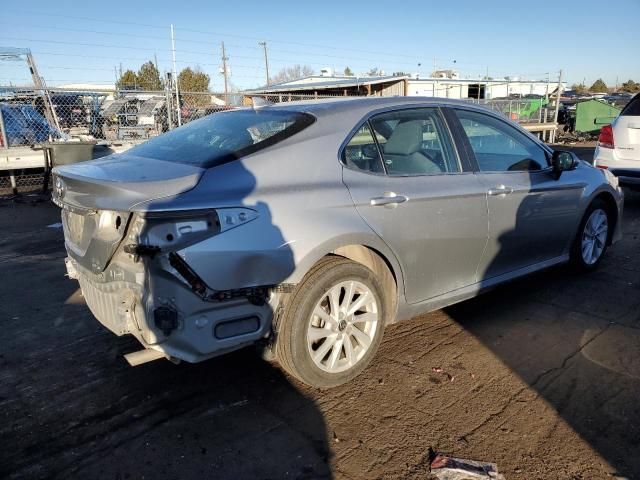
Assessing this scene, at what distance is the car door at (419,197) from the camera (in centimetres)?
327

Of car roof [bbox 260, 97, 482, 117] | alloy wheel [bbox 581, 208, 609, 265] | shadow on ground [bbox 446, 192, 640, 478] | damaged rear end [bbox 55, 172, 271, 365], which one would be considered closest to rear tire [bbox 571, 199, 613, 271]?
alloy wheel [bbox 581, 208, 609, 265]

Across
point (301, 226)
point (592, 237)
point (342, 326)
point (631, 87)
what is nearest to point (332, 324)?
point (342, 326)

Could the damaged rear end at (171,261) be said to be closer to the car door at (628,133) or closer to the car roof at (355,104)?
the car roof at (355,104)

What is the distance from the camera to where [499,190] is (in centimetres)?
394

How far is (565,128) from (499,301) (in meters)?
24.3

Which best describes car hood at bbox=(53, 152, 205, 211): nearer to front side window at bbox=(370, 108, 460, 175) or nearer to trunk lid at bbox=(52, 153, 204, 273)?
trunk lid at bbox=(52, 153, 204, 273)

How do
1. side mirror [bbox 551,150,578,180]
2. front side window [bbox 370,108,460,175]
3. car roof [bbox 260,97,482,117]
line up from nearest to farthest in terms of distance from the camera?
car roof [bbox 260,97,482,117] → front side window [bbox 370,108,460,175] → side mirror [bbox 551,150,578,180]

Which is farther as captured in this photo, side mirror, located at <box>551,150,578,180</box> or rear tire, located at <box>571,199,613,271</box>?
rear tire, located at <box>571,199,613,271</box>

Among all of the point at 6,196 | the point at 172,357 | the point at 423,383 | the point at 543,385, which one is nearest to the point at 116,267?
the point at 172,357

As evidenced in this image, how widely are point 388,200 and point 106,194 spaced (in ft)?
5.29

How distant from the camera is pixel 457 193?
3664mm

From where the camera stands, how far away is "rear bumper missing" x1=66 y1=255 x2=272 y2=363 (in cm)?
261

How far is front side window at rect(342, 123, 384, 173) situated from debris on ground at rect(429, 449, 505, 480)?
1.69 meters

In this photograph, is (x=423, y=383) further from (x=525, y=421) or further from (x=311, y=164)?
(x=311, y=164)
